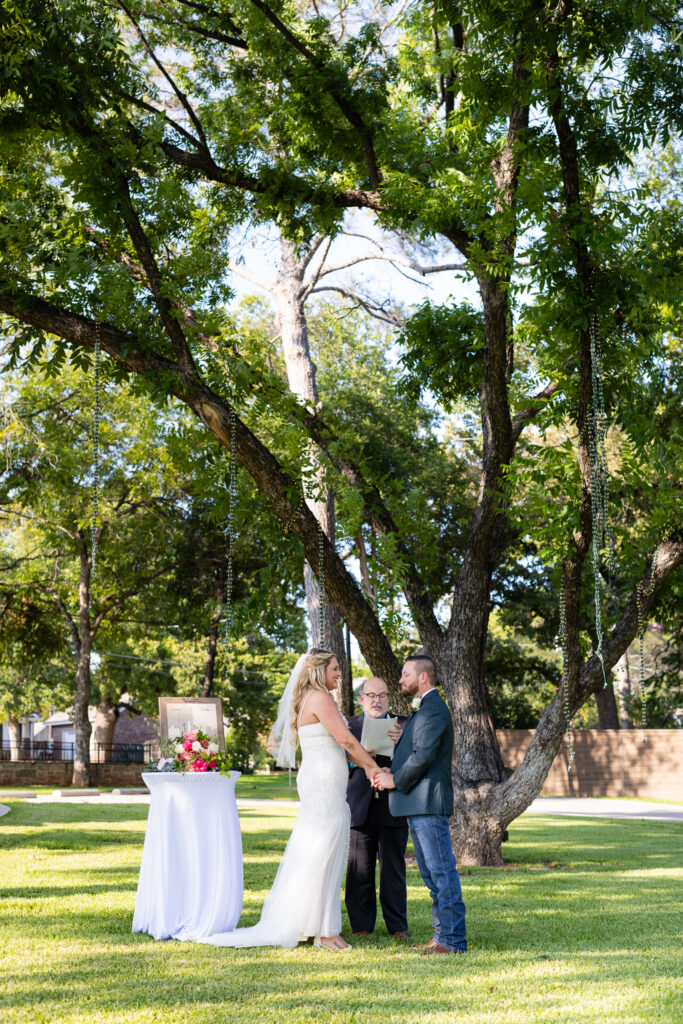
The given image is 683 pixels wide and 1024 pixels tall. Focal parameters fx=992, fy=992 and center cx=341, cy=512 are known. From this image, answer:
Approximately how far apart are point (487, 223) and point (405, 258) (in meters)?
8.65

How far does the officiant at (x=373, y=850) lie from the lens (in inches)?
283

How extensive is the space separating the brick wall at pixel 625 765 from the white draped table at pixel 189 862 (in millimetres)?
23146

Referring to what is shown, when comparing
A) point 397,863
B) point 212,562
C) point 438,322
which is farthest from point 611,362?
point 212,562

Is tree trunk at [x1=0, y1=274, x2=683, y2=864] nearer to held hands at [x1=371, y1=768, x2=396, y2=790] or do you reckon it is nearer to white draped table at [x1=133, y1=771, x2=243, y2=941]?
white draped table at [x1=133, y1=771, x2=243, y2=941]

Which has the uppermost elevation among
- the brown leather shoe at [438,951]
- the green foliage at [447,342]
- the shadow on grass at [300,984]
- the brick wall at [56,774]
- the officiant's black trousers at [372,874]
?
the green foliage at [447,342]

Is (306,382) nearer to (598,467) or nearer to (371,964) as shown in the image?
(598,467)

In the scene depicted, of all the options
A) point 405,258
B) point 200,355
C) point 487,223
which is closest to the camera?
point 487,223

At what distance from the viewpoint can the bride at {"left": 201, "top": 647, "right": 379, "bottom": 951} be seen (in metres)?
6.65

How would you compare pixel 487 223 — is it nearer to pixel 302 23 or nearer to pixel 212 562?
pixel 302 23

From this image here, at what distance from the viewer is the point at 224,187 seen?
13148 millimetres

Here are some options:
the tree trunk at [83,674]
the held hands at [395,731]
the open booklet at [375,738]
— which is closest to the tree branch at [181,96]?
the open booklet at [375,738]

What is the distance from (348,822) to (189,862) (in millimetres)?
1256

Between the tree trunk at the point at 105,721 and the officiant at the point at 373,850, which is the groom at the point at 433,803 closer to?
the officiant at the point at 373,850

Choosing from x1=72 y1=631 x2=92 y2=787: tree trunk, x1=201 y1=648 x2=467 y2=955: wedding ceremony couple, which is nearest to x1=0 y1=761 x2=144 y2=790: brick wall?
x1=72 y1=631 x2=92 y2=787: tree trunk
